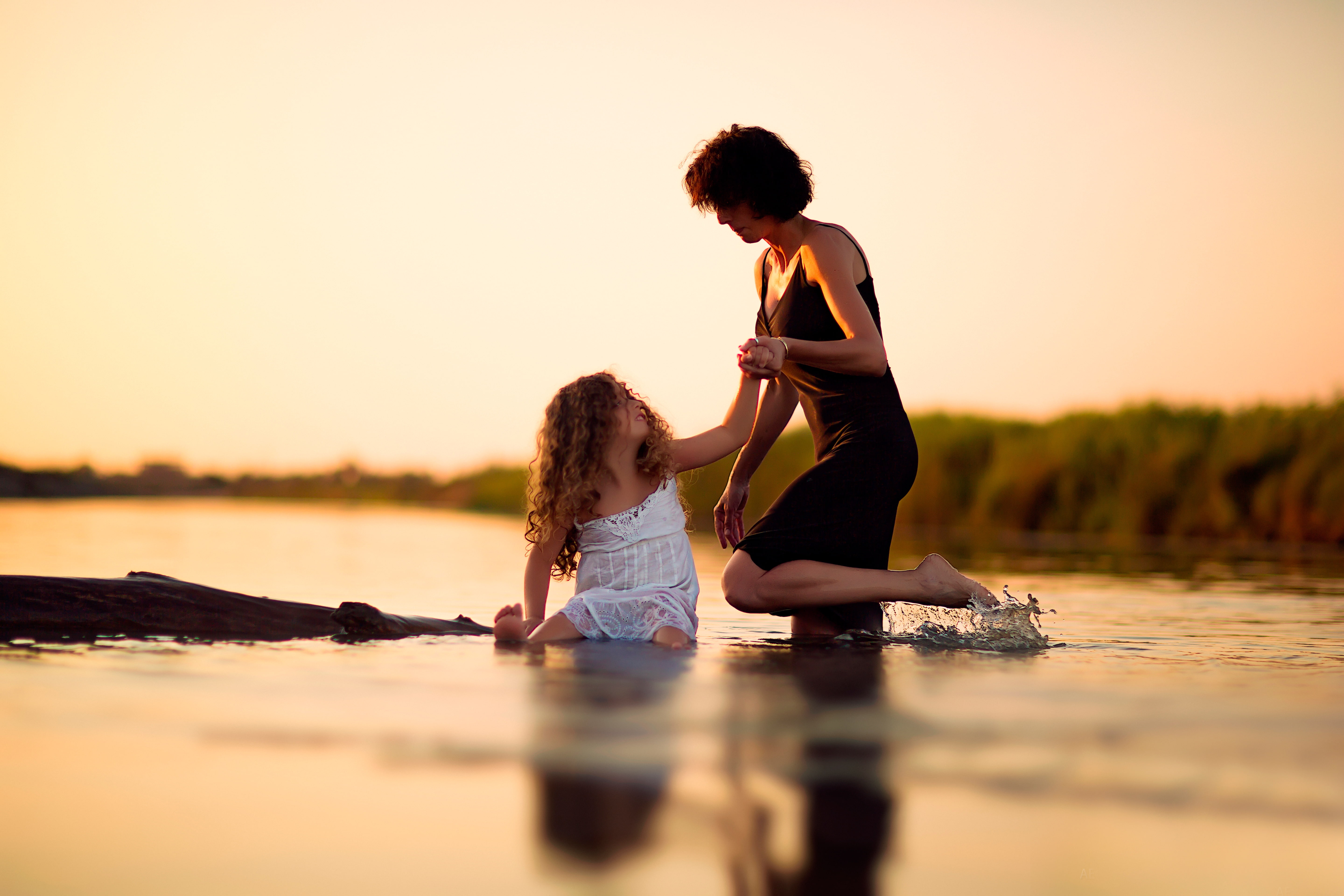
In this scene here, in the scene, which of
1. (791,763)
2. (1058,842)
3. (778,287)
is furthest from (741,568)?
(1058,842)

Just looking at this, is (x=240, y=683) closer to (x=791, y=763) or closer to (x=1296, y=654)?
(x=791, y=763)

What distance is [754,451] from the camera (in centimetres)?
416

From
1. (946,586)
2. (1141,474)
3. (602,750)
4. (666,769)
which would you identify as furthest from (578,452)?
(1141,474)

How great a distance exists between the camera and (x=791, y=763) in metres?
1.87

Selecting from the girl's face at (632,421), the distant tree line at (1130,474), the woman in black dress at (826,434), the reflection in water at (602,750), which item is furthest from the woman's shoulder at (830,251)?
the distant tree line at (1130,474)

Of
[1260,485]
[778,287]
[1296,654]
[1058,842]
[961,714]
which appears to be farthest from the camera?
[1260,485]

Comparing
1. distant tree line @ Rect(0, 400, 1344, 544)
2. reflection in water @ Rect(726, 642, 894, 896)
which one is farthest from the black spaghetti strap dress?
distant tree line @ Rect(0, 400, 1344, 544)

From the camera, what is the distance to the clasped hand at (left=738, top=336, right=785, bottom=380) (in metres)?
3.50

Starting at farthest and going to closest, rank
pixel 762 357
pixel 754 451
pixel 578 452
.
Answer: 1. pixel 754 451
2. pixel 578 452
3. pixel 762 357

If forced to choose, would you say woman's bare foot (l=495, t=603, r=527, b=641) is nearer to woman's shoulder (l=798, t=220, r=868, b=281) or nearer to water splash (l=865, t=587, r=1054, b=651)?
water splash (l=865, t=587, r=1054, b=651)

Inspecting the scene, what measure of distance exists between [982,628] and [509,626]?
5.05ft

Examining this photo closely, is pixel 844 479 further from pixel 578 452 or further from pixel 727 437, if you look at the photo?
pixel 578 452

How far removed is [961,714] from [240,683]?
161 cm

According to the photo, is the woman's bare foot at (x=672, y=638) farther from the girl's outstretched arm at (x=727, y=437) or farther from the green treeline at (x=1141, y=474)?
the green treeline at (x=1141, y=474)
